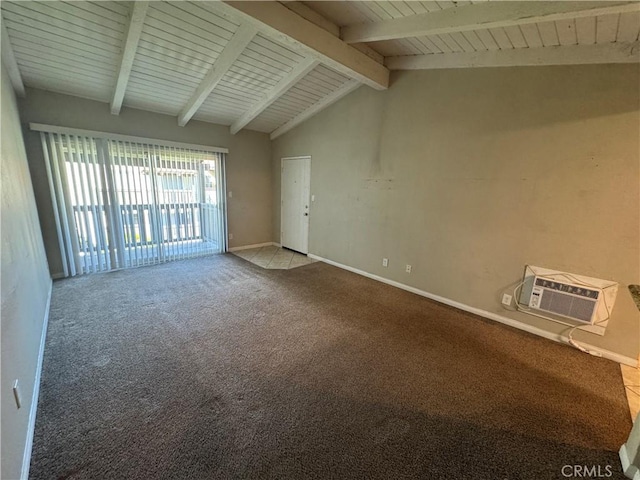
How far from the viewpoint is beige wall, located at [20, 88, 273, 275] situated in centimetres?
339

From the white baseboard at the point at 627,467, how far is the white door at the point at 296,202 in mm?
4360

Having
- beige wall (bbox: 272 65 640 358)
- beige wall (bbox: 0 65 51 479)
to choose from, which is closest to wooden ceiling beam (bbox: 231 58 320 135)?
beige wall (bbox: 272 65 640 358)

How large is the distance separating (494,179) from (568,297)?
133 centimetres

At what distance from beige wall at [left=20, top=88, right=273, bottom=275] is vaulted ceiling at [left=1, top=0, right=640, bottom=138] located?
191 mm

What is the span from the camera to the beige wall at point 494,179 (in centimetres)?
224

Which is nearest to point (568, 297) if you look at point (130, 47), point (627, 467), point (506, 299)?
point (506, 299)

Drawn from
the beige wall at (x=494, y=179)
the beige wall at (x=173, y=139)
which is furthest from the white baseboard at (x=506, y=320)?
the beige wall at (x=173, y=139)

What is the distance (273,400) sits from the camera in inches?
69.1

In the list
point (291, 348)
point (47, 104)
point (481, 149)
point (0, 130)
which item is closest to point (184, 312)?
point (291, 348)

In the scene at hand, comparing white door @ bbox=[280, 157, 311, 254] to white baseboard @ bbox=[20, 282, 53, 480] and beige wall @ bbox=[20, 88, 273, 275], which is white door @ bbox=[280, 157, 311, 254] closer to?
beige wall @ bbox=[20, 88, 273, 275]

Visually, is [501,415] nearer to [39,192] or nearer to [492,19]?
[492,19]

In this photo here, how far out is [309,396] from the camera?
5.90 feet

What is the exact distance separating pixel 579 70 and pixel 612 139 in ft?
2.20

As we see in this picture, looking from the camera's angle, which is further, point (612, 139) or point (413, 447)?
point (612, 139)
